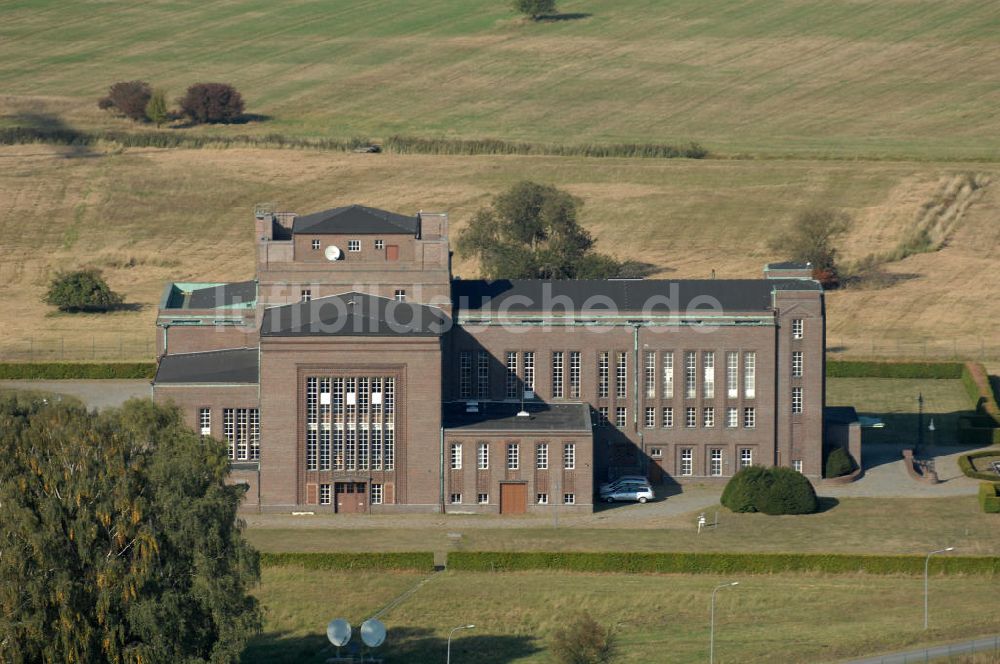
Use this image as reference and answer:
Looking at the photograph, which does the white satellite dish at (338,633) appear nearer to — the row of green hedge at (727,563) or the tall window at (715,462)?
the row of green hedge at (727,563)

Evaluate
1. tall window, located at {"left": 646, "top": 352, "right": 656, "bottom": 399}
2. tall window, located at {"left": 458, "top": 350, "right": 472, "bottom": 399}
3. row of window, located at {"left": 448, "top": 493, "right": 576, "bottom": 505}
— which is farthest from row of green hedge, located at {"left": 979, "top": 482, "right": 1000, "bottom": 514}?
tall window, located at {"left": 458, "top": 350, "right": 472, "bottom": 399}

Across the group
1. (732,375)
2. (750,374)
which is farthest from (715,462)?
(750,374)

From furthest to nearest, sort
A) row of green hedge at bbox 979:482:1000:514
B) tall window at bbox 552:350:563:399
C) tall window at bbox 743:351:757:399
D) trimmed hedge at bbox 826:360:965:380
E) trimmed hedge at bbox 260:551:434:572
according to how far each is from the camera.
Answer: trimmed hedge at bbox 826:360:965:380 → tall window at bbox 552:350:563:399 → tall window at bbox 743:351:757:399 → row of green hedge at bbox 979:482:1000:514 → trimmed hedge at bbox 260:551:434:572

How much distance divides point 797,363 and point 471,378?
66.3 feet

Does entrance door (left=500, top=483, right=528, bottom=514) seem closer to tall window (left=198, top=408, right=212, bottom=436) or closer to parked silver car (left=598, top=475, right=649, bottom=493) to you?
parked silver car (left=598, top=475, right=649, bottom=493)

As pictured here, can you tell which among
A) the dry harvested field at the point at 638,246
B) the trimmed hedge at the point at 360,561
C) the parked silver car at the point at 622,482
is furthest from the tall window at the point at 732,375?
the dry harvested field at the point at 638,246

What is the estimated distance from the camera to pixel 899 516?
11700 centimetres

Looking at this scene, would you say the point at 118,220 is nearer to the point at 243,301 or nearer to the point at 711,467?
the point at 243,301

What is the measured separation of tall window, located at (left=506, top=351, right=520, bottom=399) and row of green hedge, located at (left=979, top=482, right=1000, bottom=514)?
28491 millimetres

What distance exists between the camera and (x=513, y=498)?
119 m

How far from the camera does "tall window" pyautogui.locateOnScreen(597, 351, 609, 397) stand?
414 ft

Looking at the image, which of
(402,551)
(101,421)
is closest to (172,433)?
(101,421)

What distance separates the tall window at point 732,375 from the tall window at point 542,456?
1396 centimetres

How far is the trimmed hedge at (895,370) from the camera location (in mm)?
153375
